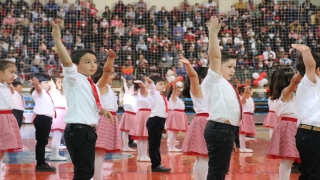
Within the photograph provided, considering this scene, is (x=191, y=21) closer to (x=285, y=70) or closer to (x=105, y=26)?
(x=105, y=26)

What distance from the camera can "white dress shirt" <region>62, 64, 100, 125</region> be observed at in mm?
4059

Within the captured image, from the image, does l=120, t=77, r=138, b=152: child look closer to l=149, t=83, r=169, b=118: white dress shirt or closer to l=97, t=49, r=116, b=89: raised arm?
l=149, t=83, r=169, b=118: white dress shirt

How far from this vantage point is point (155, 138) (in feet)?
22.7

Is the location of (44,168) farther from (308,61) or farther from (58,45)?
(308,61)

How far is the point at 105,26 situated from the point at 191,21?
299 centimetres

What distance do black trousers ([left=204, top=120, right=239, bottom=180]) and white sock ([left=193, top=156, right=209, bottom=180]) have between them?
1124 millimetres

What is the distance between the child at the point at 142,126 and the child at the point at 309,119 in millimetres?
3733

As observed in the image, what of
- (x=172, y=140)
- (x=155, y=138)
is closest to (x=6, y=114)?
(x=155, y=138)

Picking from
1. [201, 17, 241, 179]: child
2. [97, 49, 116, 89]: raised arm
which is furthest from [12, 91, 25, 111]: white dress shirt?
[201, 17, 241, 179]: child

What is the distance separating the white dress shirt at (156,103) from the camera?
7414mm

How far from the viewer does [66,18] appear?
1614 cm

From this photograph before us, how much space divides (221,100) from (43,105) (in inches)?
152

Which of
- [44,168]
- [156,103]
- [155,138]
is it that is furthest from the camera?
[156,103]

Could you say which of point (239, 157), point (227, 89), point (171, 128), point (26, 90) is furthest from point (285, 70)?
point (26, 90)
